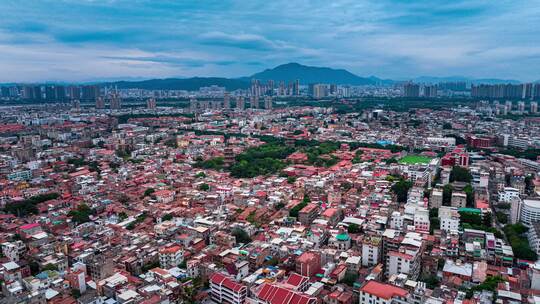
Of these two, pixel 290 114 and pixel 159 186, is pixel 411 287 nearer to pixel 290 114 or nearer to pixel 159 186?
pixel 159 186

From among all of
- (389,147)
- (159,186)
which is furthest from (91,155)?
(389,147)

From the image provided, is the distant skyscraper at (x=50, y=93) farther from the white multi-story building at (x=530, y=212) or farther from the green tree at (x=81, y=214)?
the white multi-story building at (x=530, y=212)

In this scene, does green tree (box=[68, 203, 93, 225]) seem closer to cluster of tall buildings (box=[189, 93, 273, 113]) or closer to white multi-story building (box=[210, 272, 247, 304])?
white multi-story building (box=[210, 272, 247, 304])

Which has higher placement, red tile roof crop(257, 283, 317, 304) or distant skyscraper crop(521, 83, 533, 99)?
distant skyscraper crop(521, 83, 533, 99)

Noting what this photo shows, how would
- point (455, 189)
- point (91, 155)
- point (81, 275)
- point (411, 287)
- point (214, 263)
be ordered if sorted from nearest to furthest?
point (411, 287)
point (81, 275)
point (214, 263)
point (455, 189)
point (91, 155)

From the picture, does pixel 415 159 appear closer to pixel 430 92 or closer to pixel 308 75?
pixel 430 92

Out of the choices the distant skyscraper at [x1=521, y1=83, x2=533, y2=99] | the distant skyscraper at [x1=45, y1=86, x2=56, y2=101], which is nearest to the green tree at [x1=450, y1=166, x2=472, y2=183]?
the distant skyscraper at [x1=521, y1=83, x2=533, y2=99]
